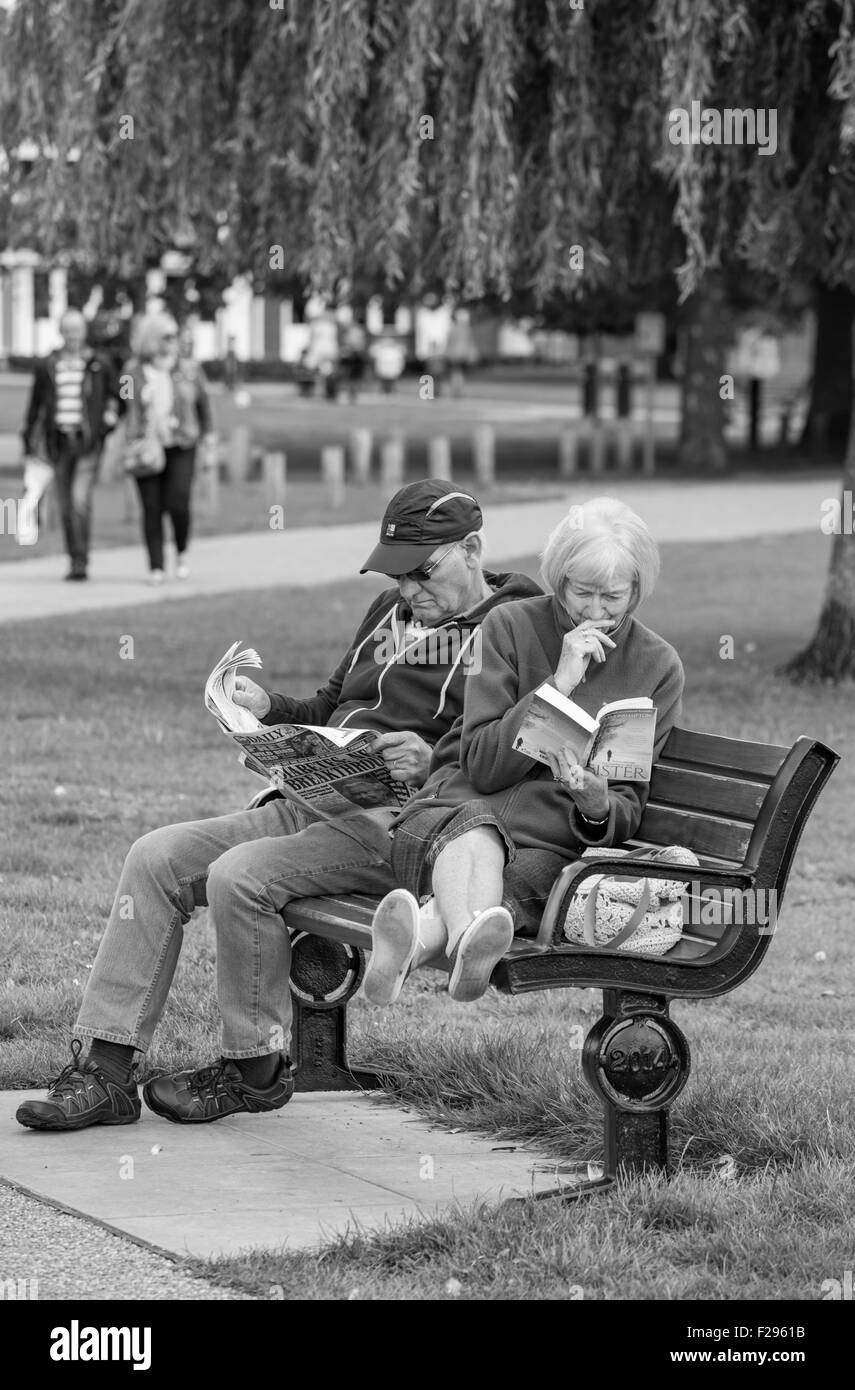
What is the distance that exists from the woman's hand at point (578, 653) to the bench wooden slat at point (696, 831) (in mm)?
395

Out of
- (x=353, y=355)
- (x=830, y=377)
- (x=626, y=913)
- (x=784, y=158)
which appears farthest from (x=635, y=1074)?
(x=353, y=355)

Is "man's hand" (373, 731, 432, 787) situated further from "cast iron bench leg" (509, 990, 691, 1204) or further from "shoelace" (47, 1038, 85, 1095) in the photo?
"shoelace" (47, 1038, 85, 1095)

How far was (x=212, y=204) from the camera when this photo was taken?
12.1m

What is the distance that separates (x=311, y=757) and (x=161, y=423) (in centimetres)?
1050

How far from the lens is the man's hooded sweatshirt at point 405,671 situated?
5.23 metres

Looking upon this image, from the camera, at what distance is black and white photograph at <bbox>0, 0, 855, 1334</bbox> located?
439cm

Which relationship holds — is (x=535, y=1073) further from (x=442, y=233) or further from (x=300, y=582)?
(x=300, y=582)

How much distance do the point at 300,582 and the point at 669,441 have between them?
2118 centimetres

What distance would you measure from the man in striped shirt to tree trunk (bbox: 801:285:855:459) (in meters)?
18.1

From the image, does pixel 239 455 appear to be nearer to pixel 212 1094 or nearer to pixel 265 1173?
pixel 212 1094

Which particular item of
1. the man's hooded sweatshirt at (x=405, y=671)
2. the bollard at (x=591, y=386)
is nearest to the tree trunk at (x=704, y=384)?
the bollard at (x=591, y=386)

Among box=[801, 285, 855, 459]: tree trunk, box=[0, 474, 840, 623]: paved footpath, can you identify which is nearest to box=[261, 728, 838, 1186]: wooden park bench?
box=[0, 474, 840, 623]: paved footpath

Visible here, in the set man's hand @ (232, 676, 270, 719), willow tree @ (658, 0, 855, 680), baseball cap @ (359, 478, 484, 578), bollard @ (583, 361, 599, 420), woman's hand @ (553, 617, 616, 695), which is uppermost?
willow tree @ (658, 0, 855, 680)
